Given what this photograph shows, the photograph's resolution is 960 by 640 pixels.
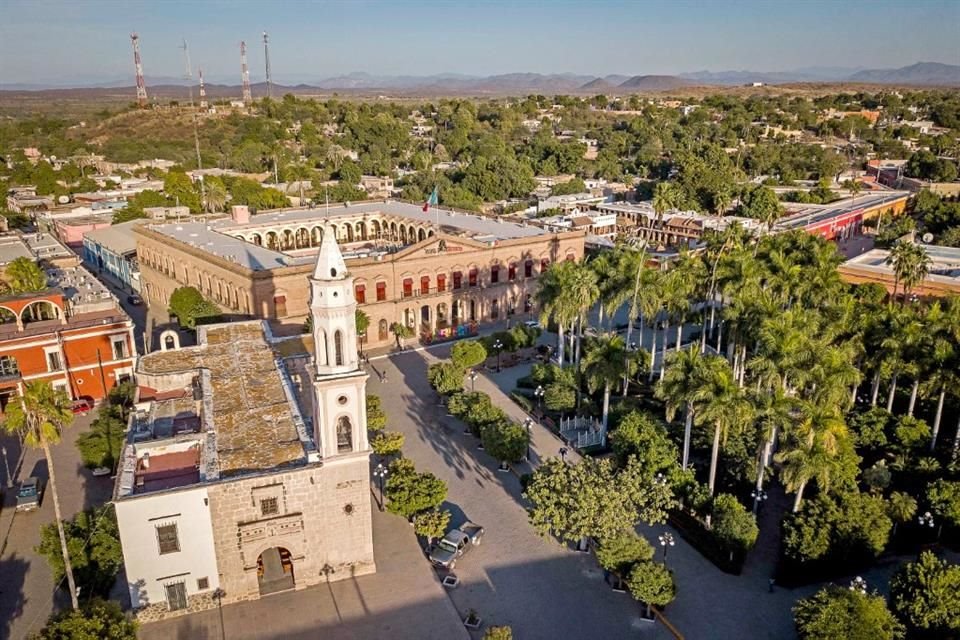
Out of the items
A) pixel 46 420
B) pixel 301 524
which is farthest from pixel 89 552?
pixel 301 524

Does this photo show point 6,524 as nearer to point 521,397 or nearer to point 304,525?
point 304,525

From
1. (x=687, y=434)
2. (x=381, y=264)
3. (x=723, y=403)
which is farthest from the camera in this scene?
(x=381, y=264)

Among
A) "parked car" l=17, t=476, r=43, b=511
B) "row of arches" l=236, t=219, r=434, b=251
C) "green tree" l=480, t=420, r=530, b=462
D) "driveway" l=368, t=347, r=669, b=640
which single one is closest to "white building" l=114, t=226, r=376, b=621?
"driveway" l=368, t=347, r=669, b=640

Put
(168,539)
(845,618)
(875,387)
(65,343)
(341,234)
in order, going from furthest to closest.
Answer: (341,234) → (65,343) → (875,387) → (168,539) → (845,618)

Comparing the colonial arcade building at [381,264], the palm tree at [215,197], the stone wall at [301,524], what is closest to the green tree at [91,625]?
the stone wall at [301,524]

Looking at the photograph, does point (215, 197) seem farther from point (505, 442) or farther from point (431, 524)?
point (431, 524)

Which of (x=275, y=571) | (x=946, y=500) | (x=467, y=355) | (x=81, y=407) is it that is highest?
(x=467, y=355)

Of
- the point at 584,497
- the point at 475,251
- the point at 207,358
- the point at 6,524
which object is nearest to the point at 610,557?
the point at 584,497
